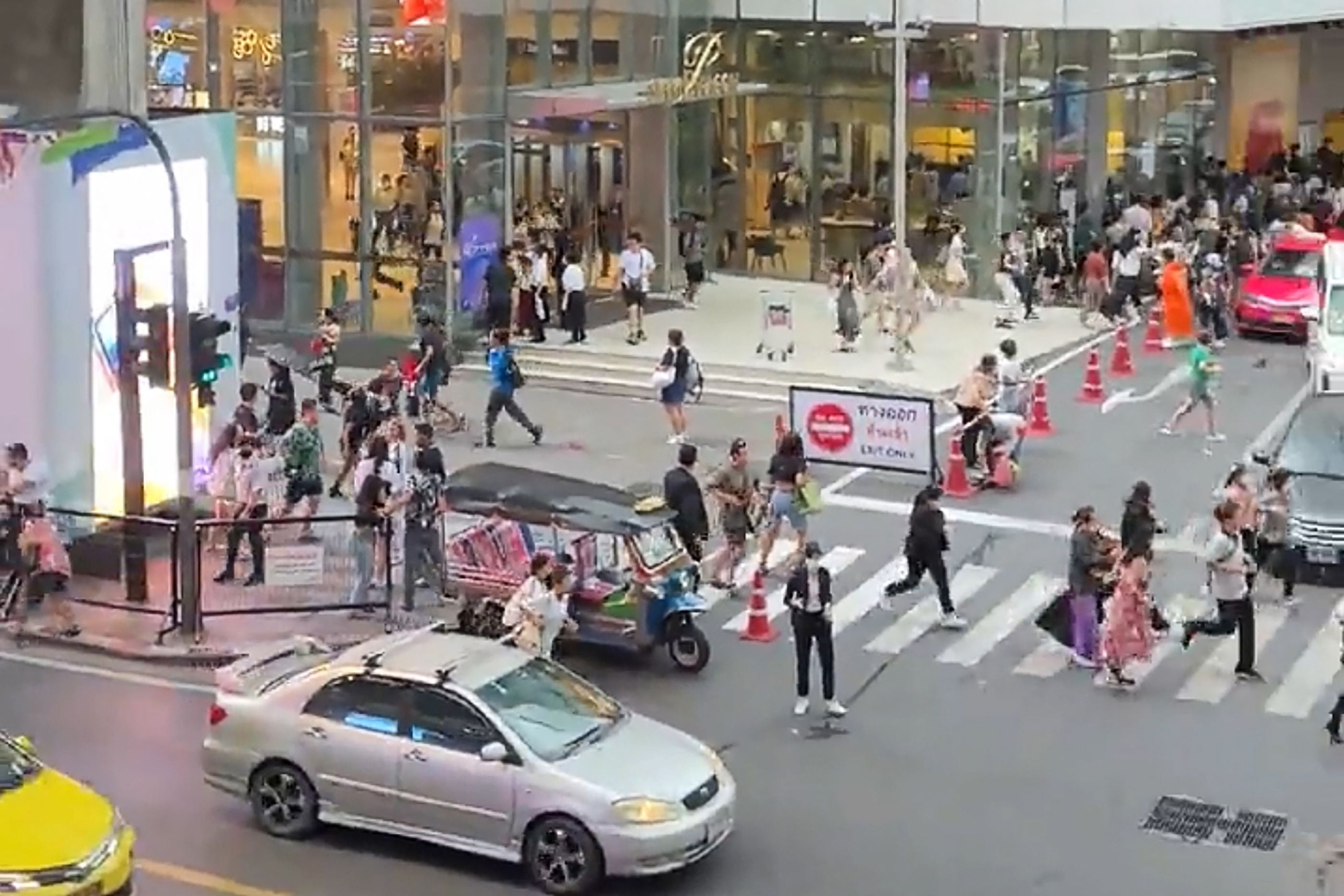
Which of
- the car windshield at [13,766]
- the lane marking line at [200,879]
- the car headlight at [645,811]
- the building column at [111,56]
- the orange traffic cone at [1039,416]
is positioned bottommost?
the lane marking line at [200,879]

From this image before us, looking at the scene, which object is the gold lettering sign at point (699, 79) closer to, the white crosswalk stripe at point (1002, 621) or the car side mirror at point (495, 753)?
the white crosswalk stripe at point (1002, 621)

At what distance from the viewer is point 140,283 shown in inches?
896

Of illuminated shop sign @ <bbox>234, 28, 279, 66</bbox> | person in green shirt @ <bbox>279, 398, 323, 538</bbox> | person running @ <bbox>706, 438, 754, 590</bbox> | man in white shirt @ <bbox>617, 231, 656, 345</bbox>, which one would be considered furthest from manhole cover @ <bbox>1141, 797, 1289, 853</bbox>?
illuminated shop sign @ <bbox>234, 28, 279, 66</bbox>

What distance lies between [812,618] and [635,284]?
18.0m

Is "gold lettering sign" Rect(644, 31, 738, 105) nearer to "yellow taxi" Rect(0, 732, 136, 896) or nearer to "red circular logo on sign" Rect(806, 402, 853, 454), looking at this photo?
"red circular logo on sign" Rect(806, 402, 853, 454)

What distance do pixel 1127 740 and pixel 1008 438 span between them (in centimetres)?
865

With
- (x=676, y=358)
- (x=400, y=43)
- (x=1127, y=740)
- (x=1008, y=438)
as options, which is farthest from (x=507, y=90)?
(x=1127, y=740)

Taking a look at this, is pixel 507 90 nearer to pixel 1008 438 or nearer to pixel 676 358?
pixel 676 358

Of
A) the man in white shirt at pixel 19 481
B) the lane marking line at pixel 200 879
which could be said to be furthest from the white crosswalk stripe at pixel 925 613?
the man in white shirt at pixel 19 481

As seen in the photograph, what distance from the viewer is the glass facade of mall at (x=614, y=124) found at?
3478 centimetres

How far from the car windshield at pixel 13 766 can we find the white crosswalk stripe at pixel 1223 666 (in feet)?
31.8

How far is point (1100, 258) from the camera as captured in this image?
3803cm

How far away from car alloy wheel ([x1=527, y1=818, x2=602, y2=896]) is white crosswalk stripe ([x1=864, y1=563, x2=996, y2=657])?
6.35m

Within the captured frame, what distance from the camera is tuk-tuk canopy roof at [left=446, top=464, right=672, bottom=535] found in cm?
1942
